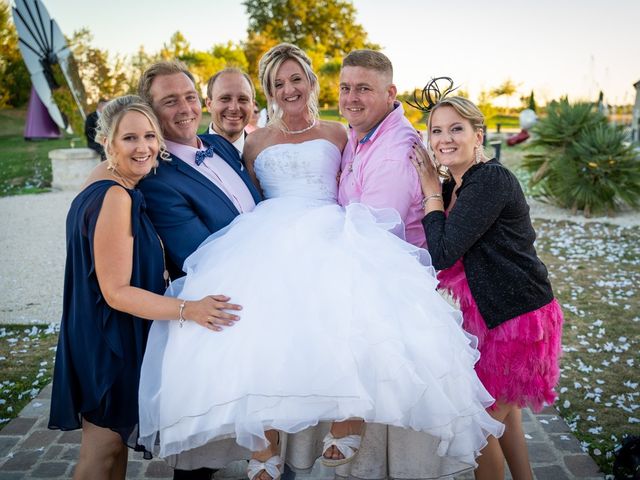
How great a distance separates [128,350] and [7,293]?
6.01 metres

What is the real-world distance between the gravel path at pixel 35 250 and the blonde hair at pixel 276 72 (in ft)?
14.3

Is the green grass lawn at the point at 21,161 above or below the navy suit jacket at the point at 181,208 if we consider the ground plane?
below

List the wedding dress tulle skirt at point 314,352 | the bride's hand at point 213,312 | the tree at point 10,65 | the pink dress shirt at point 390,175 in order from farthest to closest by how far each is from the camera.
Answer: the tree at point 10,65
the pink dress shirt at point 390,175
the bride's hand at point 213,312
the wedding dress tulle skirt at point 314,352

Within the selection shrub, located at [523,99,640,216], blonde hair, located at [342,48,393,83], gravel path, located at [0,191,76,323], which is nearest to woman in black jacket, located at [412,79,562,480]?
blonde hair, located at [342,48,393,83]

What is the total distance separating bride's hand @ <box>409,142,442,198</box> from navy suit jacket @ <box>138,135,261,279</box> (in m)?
1.02

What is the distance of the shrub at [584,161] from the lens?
10.6m

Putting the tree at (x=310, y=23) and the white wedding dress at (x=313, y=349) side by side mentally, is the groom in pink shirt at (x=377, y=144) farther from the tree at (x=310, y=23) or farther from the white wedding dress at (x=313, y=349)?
the tree at (x=310, y=23)

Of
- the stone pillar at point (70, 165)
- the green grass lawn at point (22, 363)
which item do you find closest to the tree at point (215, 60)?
the stone pillar at point (70, 165)

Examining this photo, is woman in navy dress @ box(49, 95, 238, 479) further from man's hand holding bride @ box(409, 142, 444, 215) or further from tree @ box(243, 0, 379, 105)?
tree @ box(243, 0, 379, 105)

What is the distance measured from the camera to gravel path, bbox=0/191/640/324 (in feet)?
23.0

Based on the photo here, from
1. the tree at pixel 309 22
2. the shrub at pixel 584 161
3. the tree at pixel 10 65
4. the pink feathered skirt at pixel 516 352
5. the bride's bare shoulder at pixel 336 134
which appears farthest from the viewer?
the tree at pixel 309 22

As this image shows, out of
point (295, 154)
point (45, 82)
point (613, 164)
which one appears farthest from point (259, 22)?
point (295, 154)

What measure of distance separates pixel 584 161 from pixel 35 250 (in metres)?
10.4

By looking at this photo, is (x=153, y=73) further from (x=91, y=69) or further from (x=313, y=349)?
(x=91, y=69)
